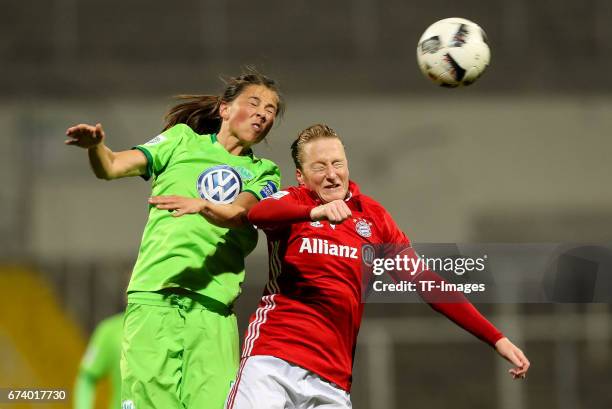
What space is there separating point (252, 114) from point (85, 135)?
83 centimetres

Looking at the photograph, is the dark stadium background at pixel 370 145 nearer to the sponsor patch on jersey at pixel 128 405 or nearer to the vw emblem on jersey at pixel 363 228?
the sponsor patch on jersey at pixel 128 405

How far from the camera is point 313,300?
3.53 metres

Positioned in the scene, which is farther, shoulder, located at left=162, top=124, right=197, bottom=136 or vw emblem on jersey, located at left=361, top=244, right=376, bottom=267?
shoulder, located at left=162, top=124, right=197, bottom=136

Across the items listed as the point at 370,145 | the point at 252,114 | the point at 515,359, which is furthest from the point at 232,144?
the point at 370,145

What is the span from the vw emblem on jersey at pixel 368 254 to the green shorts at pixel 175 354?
2.00 ft

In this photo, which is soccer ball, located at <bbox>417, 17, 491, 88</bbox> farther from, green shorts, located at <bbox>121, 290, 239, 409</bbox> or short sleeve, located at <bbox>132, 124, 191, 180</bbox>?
green shorts, located at <bbox>121, 290, 239, 409</bbox>

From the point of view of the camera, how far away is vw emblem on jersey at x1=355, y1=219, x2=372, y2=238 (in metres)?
3.64

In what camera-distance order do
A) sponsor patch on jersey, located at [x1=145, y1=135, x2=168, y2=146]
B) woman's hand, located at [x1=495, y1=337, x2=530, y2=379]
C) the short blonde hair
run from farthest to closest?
sponsor patch on jersey, located at [x1=145, y1=135, x2=168, y2=146] < the short blonde hair < woman's hand, located at [x1=495, y1=337, x2=530, y2=379]

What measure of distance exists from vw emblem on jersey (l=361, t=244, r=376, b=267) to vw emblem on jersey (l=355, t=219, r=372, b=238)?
0.14 ft

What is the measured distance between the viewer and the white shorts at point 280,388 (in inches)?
133

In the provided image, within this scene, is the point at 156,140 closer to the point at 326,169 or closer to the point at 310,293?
the point at 326,169

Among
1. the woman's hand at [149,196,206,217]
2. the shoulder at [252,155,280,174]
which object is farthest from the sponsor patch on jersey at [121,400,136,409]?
the shoulder at [252,155,280,174]

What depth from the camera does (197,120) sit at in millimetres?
4320

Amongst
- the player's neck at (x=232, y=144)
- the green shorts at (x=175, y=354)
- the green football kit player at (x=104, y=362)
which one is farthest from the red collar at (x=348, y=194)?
the green football kit player at (x=104, y=362)
